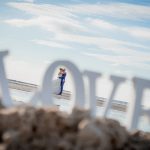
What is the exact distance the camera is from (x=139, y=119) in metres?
6.16

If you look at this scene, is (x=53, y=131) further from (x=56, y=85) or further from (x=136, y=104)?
(x=56, y=85)

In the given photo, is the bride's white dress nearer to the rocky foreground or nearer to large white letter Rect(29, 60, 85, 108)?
large white letter Rect(29, 60, 85, 108)

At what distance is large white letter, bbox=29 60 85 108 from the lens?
6051 mm

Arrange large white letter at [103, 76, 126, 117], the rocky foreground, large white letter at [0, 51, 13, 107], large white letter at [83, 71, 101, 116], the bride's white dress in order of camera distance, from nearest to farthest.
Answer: the rocky foreground < large white letter at [0, 51, 13, 107] < large white letter at [83, 71, 101, 116] < large white letter at [103, 76, 126, 117] < the bride's white dress

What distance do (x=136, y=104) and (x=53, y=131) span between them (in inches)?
82.1

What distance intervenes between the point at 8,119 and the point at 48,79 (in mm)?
1891

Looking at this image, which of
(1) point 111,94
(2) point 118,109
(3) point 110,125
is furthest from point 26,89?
(3) point 110,125

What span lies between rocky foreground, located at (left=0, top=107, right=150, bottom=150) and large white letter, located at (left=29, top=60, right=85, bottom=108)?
148 cm

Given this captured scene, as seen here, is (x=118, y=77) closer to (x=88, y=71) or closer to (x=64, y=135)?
(x=88, y=71)

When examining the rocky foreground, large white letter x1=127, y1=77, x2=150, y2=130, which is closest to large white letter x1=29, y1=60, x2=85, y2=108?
large white letter x1=127, y1=77, x2=150, y2=130

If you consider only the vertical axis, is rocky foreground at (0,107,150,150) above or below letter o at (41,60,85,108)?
below

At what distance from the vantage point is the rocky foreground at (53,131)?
4.11 m

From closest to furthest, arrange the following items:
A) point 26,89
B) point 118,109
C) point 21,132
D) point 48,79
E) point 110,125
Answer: point 21,132
point 110,125
point 48,79
point 118,109
point 26,89

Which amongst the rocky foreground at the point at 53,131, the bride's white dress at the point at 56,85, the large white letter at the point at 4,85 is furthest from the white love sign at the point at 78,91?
the bride's white dress at the point at 56,85
